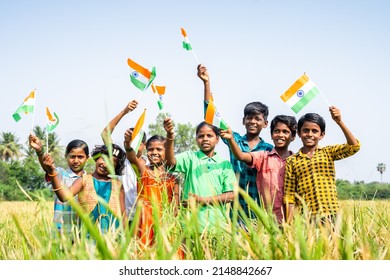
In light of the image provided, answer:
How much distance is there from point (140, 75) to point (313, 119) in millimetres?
1628

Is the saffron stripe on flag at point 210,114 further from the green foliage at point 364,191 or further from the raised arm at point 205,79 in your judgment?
the green foliage at point 364,191

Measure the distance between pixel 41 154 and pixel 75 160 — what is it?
0.73m

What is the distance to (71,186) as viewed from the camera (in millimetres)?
4281

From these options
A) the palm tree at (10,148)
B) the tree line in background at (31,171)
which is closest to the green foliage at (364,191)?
the tree line in background at (31,171)

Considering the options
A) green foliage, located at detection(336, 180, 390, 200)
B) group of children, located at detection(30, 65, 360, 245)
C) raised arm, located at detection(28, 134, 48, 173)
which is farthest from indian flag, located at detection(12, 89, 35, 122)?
green foliage, located at detection(336, 180, 390, 200)

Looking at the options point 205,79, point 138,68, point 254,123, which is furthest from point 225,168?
point 138,68

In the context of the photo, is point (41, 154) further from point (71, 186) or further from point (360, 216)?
point (360, 216)

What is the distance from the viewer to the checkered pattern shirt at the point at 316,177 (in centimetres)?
404

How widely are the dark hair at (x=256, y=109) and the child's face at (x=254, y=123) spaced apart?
0.11 ft

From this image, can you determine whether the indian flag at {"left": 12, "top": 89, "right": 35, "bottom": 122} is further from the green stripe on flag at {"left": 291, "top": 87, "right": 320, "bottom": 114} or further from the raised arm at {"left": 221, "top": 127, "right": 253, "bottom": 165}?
the green stripe on flag at {"left": 291, "top": 87, "right": 320, "bottom": 114}

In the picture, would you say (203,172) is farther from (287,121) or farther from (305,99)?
(305,99)

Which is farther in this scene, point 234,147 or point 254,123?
point 254,123

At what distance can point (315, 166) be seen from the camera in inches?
163
